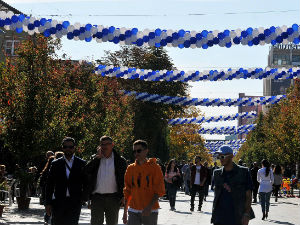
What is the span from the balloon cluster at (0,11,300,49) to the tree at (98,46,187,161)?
31.0 m

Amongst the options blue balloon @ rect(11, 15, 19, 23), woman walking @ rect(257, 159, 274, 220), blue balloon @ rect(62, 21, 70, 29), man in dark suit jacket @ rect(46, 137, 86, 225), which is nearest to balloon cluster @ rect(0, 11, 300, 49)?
blue balloon @ rect(62, 21, 70, 29)

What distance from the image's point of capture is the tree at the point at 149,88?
53.3m

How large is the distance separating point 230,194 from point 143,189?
1.20 m

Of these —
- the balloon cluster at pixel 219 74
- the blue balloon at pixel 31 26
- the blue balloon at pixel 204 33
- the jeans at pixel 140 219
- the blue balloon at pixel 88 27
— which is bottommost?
the jeans at pixel 140 219

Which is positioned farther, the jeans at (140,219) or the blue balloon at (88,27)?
the blue balloon at (88,27)

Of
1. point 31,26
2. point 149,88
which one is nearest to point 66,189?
point 31,26

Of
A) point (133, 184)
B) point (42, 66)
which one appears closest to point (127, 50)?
point (42, 66)

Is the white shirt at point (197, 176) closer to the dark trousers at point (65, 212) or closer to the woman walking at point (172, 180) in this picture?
the woman walking at point (172, 180)

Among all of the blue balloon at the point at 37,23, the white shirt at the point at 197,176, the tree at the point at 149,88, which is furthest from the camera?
the tree at the point at 149,88

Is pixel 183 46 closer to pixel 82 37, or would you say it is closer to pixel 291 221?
pixel 82 37

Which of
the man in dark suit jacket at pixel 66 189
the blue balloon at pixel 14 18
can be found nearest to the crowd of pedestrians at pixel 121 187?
the man in dark suit jacket at pixel 66 189

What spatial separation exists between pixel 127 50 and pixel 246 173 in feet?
153

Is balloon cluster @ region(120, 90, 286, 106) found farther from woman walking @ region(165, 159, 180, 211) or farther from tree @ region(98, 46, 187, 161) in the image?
woman walking @ region(165, 159, 180, 211)

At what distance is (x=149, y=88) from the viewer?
53.6 m
